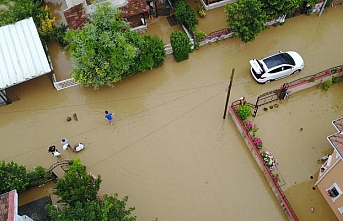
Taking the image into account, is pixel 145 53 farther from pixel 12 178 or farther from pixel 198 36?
pixel 12 178

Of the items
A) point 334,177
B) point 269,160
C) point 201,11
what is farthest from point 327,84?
point 201,11

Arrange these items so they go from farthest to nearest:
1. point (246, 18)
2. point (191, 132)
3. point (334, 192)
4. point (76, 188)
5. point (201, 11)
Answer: point (201, 11), point (246, 18), point (191, 132), point (334, 192), point (76, 188)

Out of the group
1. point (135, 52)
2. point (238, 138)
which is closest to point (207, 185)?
point (238, 138)

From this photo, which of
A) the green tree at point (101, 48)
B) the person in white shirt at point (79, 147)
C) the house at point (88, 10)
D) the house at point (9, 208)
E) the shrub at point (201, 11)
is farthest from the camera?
the shrub at point (201, 11)

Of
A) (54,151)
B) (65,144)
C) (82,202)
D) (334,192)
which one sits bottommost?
(334,192)

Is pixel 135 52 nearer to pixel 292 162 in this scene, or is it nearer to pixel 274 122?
pixel 274 122

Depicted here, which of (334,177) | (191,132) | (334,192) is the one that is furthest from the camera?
(191,132)

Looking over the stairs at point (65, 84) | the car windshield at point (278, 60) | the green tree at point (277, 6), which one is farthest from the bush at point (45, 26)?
the car windshield at point (278, 60)

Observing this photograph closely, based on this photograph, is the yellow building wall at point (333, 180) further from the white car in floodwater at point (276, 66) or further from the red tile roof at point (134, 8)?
the red tile roof at point (134, 8)
